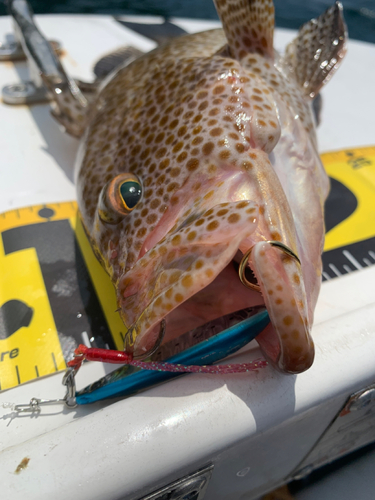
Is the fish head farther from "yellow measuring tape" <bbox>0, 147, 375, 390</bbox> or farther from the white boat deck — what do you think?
"yellow measuring tape" <bbox>0, 147, 375, 390</bbox>

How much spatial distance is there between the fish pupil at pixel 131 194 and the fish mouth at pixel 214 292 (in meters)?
0.28

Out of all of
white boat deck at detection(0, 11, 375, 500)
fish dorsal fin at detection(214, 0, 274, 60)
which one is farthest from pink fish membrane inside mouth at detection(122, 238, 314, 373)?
fish dorsal fin at detection(214, 0, 274, 60)

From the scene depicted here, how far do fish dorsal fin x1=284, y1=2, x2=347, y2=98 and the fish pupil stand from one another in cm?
123

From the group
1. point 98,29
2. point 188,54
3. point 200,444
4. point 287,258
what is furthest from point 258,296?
point 98,29

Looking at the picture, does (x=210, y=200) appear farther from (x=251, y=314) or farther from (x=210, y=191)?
(x=251, y=314)

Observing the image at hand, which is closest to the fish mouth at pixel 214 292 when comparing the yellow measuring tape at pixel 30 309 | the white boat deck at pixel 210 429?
the white boat deck at pixel 210 429

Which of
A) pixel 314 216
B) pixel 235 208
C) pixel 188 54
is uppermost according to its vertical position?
pixel 188 54

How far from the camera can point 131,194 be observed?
1.38 metres

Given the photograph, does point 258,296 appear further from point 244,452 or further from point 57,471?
point 57,471

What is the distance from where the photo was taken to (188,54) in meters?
1.77

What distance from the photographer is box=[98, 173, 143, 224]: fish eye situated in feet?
4.53

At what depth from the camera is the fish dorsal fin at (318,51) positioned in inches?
81.7

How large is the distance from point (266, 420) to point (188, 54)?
160 cm

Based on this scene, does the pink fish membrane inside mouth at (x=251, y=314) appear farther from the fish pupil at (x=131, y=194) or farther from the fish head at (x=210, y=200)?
the fish pupil at (x=131, y=194)
